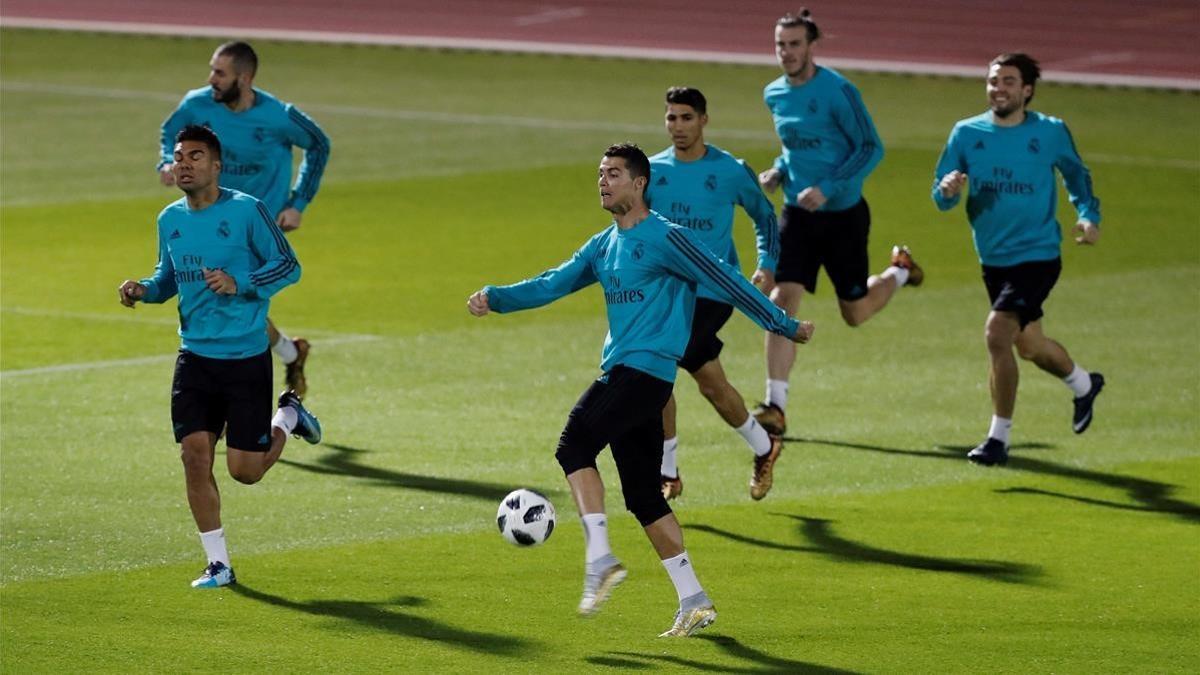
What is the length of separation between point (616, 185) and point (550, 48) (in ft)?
102

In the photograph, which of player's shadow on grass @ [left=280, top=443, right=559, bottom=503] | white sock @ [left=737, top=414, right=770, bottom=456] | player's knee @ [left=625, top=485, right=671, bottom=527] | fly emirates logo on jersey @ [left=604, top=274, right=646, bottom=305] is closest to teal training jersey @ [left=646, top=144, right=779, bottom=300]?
white sock @ [left=737, top=414, right=770, bottom=456]

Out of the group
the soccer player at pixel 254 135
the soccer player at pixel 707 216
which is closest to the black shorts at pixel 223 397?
the soccer player at pixel 707 216

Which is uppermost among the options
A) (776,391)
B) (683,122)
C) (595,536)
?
(683,122)

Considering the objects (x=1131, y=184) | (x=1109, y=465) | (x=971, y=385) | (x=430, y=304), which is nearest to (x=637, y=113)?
(x=1131, y=184)

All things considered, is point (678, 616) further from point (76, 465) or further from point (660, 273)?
point (76, 465)

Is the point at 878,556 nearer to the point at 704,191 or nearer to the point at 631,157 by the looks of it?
the point at 704,191

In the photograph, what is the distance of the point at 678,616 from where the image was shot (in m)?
10.4

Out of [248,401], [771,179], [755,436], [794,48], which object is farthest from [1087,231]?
[248,401]

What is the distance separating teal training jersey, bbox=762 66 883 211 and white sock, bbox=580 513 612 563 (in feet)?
17.8

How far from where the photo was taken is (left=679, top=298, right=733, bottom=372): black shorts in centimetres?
1317

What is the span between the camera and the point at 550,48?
41.0 m

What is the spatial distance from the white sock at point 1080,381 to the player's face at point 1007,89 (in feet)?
5.92

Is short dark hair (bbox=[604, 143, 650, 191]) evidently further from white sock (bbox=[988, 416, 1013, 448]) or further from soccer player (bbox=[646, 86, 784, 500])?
white sock (bbox=[988, 416, 1013, 448])

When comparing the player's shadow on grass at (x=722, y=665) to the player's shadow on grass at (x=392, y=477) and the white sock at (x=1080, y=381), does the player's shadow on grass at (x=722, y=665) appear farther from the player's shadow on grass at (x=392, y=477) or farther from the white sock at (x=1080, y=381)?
the white sock at (x=1080, y=381)
